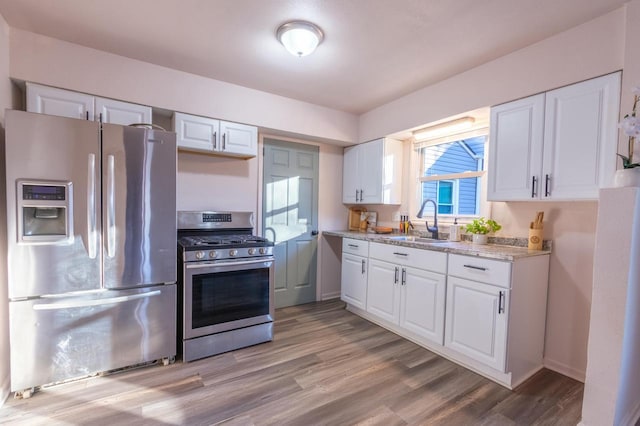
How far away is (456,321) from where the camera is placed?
231cm

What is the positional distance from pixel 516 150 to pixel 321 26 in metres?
1.77

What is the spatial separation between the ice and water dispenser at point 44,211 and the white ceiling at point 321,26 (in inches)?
46.2

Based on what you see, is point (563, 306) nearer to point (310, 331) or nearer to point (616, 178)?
point (616, 178)

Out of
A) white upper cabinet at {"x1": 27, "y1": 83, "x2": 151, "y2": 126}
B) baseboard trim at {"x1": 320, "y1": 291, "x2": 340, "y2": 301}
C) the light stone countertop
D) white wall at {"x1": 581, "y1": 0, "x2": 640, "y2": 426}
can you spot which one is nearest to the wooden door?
baseboard trim at {"x1": 320, "y1": 291, "x2": 340, "y2": 301}

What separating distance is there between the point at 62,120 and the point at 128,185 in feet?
1.83

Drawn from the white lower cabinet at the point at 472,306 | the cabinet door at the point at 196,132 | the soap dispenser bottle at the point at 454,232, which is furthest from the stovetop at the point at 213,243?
the soap dispenser bottle at the point at 454,232

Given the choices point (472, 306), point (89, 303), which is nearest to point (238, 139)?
point (89, 303)

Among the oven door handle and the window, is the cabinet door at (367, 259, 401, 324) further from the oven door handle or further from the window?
the oven door handle

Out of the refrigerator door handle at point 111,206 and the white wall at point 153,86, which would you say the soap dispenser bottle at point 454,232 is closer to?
the white wall at point 153,86

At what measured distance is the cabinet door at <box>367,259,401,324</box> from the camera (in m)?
2.82

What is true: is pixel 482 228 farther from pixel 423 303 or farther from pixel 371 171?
pixel 371 171

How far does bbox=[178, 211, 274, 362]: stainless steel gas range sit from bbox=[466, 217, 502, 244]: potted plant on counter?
6.27ft

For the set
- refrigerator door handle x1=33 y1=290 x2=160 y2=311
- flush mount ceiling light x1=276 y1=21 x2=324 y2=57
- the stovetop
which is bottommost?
refrigerator door handle x1=33 y1=290 x2=160 y2=311

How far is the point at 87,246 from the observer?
199cm
